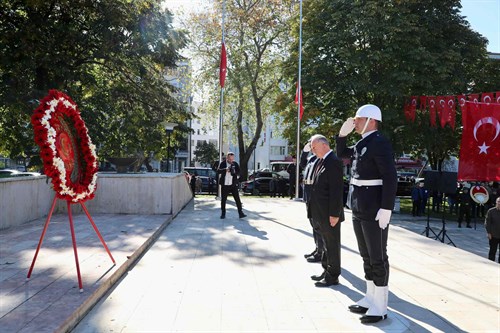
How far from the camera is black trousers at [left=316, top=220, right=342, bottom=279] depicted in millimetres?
6090

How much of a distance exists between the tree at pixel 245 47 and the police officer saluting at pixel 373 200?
26177 millimetres

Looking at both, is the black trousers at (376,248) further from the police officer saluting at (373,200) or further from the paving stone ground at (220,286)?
the paving stone ground at (220,286)

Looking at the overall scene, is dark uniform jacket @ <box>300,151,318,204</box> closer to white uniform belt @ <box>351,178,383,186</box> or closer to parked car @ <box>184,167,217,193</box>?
white uniform belt @ <box>351,178,383,186</box>

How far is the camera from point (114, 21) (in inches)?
656

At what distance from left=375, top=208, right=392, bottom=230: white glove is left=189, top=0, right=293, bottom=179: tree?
2664 centimetres

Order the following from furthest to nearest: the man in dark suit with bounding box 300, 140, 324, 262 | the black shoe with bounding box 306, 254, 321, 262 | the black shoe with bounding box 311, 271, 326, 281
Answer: the black shoe with bounding box 306, 254, 321, 262, the man in dark suit with bounding box 300, 140, 324, 262, the black shoe with bounding box 311, 271, 326, 281

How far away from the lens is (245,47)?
3180cm

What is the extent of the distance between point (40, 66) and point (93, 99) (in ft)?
19.1

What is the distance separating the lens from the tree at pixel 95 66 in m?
15.4

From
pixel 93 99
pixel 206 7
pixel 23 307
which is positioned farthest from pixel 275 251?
pixel 206 7

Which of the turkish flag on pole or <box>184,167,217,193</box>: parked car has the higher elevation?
the turkish flag on pole

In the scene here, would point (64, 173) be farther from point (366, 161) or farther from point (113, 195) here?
point (113, 195)

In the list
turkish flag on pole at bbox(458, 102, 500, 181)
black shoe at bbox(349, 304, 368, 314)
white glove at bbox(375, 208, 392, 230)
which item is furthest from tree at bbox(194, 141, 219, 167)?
white glove at bbox(375, 208, 392, 230)

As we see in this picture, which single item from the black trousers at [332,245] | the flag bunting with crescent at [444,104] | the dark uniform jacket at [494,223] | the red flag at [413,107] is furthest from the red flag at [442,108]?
the black trousers at [332,245]
